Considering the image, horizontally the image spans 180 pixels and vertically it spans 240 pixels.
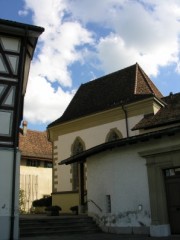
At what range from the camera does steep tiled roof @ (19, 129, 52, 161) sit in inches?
1443

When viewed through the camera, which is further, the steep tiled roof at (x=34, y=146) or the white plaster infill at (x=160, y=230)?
the steep tiled roof at (x=34, y=146)

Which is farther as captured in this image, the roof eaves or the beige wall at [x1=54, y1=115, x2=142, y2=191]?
the beige wall at [x1=54, y1=115, x2=142, y2=191]

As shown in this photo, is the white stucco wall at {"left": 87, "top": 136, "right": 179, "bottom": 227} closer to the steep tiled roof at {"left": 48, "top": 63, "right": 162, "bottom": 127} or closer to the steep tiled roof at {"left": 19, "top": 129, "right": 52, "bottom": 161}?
the steep tiled roof at {"left": 48, "top": 63, "right": 162, "bottom": 127}

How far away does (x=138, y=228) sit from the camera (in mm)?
15203

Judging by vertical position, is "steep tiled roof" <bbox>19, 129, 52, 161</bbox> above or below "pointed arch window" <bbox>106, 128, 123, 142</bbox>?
above

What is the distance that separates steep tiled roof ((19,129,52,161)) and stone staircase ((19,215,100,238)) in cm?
1915

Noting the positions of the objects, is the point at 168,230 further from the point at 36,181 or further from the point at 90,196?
the point at 36,181

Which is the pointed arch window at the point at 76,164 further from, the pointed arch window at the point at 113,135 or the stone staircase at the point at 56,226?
the stone staircase at the point at 56,226

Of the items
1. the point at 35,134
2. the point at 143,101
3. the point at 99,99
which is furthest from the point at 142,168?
the point at 35,134

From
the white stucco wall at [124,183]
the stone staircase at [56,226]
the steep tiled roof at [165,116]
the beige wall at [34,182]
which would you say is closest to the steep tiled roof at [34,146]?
the beige wall at [34,182]

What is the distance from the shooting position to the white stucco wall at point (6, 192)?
41.2 feet

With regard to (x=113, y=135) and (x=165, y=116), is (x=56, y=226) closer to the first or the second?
(x=165, y=116)

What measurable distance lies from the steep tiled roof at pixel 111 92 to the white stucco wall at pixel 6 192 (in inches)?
457

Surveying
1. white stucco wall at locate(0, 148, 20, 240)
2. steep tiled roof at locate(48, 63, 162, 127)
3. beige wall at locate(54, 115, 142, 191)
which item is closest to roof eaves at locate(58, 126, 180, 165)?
white stucco wall at locate(0, 148, 20, 240)
